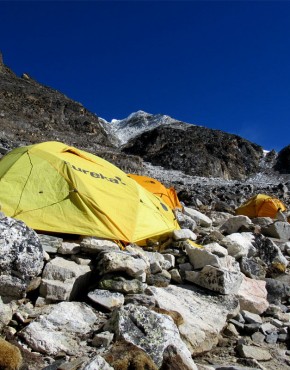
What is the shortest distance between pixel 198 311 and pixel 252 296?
1362mm

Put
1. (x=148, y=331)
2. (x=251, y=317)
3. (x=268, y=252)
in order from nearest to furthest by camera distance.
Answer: (x=148, y=331)
(x=251, y=317)
(x=268, y=252)

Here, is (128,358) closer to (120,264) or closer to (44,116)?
(120,264)

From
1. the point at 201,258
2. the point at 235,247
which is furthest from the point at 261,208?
the point at 201,258

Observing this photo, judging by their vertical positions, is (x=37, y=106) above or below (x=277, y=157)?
below

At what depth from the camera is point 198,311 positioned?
503 cm

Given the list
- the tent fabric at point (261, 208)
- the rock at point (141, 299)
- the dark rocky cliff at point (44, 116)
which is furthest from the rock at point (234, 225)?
the dark rocky cliff at point (44, 116)

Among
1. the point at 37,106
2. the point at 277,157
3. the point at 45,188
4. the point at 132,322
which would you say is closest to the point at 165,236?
the point at 45,188

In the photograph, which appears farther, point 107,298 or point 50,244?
point 50,244

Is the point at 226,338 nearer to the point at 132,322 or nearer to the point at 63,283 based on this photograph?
the point at 132,322

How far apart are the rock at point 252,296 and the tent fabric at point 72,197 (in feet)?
5.92

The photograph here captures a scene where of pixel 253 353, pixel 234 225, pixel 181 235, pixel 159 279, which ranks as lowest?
pixel 253 353

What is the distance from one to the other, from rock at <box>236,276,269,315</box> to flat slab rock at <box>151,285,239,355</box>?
43 centimetres

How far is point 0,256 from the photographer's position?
13.7 feet

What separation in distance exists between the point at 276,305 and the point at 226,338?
1.77 meters
